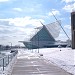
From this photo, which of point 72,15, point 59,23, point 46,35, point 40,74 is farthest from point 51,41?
point 40,74

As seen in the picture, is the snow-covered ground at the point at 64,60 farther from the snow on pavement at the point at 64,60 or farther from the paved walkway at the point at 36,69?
the paved walkway at the point at 36,69

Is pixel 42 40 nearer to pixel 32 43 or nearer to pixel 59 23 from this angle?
pixel 32 43

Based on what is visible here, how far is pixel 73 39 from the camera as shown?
84875 mm

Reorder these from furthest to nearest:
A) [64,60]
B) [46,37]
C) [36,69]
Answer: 1. [46,37]
2. [64,60]
3. [36,69]

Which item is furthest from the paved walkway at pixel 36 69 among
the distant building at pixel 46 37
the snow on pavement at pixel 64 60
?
the distant building at pixel 46 37

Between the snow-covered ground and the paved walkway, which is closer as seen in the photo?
the paved walkway

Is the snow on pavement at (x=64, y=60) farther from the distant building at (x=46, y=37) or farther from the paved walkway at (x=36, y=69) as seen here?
the distant building at (x=46, y=37)

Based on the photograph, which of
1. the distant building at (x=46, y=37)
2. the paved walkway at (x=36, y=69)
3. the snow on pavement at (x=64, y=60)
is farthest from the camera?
the distant building at (x=46, y=37)

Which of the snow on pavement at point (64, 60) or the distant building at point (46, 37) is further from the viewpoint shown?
the distant building at point (46, 37)

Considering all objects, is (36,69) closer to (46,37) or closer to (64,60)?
(64,60)

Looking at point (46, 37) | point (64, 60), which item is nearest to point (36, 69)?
point (64, 60)

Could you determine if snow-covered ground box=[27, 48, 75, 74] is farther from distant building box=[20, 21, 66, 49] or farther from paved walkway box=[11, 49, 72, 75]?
distant building box=[20, 21, 66, 49]

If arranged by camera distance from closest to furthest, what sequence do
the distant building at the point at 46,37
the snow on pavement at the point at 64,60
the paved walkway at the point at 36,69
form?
Result: the paved walkway at the point at 36,69
the snow on pavement at the point at 64,60
the distant building at the point at 46,37

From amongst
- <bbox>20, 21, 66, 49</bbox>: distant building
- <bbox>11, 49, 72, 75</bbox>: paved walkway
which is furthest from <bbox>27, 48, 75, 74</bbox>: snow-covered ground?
<bbox>20, 21, 66, 49</bbox>: distant building
